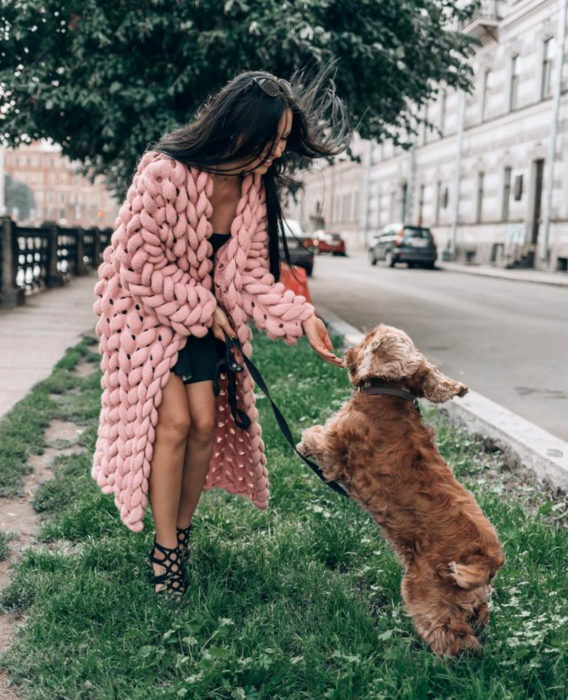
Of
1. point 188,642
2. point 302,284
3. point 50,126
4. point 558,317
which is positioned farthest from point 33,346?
point 558,317

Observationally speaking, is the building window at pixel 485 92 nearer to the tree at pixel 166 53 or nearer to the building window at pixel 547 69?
the building window at pixel 547 69

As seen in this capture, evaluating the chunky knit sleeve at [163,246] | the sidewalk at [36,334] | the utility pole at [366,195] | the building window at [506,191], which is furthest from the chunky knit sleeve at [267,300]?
the utility pole at [366,195]

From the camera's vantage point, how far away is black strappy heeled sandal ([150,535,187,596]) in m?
3.08

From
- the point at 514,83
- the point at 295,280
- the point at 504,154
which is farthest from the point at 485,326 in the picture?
the point at 514,83

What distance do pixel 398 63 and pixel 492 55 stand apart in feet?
90.9

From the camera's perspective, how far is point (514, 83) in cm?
3300

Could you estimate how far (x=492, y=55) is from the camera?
34.3 metres

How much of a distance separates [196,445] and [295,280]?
862 mm

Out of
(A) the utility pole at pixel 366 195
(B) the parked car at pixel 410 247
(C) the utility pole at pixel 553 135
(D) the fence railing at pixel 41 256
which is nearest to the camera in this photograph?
(D) the fence railing at pixel 41 256

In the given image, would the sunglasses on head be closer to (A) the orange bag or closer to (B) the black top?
(B) the black top

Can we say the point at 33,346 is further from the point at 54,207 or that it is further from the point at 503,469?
the point at 54,207

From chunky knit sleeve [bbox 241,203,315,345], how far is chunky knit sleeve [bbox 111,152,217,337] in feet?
0.77

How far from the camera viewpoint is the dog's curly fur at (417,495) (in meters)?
2.58

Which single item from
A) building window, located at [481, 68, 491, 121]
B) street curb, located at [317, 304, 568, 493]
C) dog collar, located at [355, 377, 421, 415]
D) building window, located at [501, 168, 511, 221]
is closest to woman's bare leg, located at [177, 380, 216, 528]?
dog collar, located at [355, 377, 421, 415]
